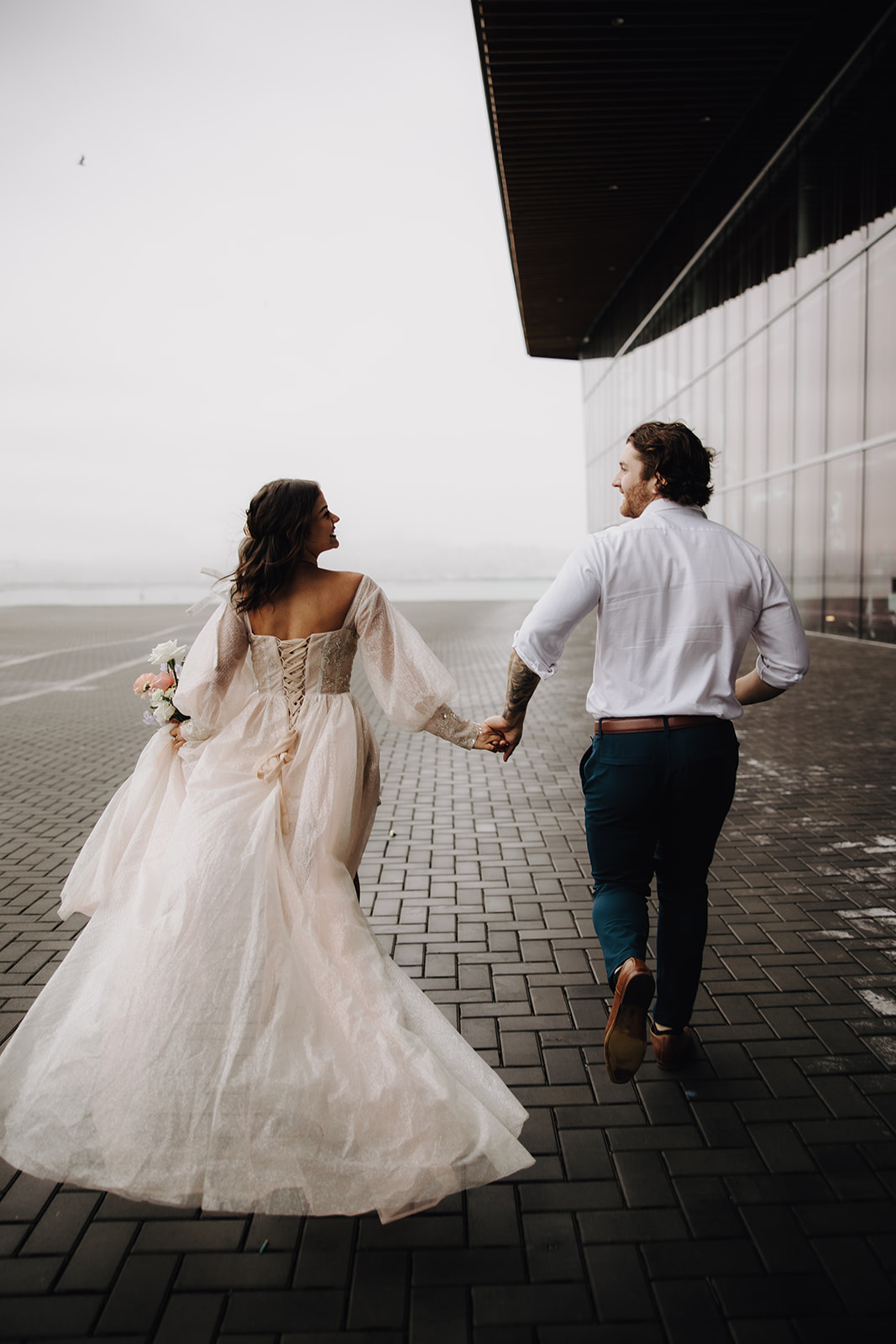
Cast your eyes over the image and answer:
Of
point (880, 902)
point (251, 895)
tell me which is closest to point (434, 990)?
point (251, 895)

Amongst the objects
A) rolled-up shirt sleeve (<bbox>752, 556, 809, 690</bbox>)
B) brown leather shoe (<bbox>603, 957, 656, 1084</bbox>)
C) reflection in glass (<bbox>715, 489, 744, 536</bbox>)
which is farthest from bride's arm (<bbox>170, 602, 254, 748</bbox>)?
reflection in glass (<bbox>715, 489, 744, 536</bbox>)

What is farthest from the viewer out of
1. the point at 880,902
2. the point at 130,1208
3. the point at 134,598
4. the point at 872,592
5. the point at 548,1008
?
the point at 134,598

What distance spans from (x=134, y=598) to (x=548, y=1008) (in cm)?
4493

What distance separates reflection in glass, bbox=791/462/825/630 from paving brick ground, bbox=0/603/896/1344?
36.9 ft

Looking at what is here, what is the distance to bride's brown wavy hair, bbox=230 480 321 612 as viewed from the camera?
2686 millimetres

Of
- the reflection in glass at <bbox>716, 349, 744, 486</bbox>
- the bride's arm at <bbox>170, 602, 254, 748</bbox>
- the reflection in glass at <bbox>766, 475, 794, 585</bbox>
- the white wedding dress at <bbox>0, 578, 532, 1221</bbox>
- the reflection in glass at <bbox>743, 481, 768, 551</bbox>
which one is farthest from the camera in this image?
the reflection in glass at <bbox>716, 349, 744, 486</bbox>

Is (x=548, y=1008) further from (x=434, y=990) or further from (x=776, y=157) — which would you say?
(x=776, y=157)

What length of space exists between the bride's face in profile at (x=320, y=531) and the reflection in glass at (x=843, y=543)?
45.0ft

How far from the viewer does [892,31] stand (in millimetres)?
12000

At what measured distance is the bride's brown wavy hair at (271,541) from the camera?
269cm

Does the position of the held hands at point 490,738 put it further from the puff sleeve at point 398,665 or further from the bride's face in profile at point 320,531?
the bride's face in profile at point 320,531

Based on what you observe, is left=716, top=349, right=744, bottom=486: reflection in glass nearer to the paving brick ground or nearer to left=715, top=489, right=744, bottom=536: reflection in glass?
left=715, top=489, right=744, bottom=536: reflection in glass

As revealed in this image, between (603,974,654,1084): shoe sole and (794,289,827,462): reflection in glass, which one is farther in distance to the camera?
(794,289,827,462): reflection in glass

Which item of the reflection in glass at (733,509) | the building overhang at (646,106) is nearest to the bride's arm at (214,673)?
the building overhang at (646,106)
